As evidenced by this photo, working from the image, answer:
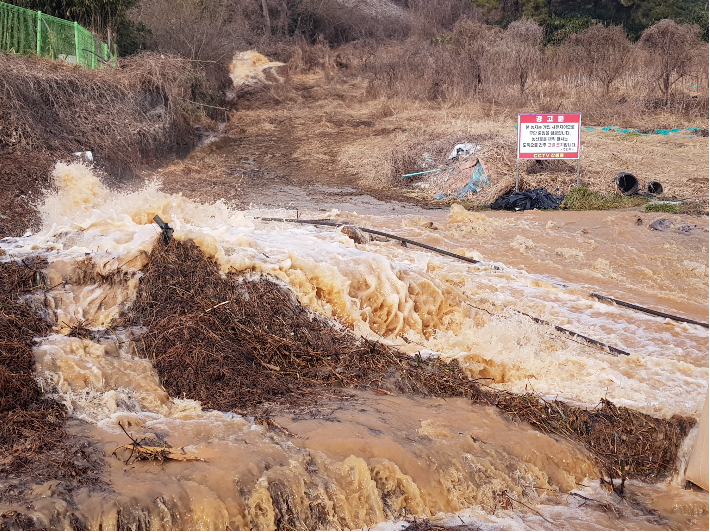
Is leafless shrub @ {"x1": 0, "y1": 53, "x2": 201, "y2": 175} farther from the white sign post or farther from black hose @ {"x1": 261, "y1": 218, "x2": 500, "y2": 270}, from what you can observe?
the white sign post

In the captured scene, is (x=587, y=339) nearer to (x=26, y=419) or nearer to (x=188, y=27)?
(x=26, y=419)

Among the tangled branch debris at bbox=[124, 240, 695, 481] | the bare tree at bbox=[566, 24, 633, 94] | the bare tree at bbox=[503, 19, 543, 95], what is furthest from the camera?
the bare tree at bbox=[503, 19, 543, 95]

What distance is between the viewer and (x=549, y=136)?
47.2 feet

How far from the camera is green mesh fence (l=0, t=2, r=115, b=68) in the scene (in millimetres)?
16234

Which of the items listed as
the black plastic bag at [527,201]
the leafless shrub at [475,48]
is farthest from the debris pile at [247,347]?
the leafless shrub at [475,48]

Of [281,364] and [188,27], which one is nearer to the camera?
[281,364]

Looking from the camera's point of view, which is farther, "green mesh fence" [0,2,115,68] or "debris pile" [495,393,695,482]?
"green mesh fence" [0,2,115,68]

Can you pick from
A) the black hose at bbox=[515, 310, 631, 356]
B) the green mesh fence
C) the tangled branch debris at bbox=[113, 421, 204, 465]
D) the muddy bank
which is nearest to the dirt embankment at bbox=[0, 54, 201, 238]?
the green mesh fence

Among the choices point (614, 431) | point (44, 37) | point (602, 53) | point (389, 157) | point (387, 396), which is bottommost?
point (614, 431)

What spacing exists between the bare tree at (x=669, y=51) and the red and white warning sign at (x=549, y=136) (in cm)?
923

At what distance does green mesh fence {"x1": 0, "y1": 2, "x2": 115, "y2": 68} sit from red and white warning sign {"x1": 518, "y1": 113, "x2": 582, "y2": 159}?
10.8 m

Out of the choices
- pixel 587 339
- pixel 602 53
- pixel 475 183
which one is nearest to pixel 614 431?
pixel 587 339

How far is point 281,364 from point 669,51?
20881 millimetres

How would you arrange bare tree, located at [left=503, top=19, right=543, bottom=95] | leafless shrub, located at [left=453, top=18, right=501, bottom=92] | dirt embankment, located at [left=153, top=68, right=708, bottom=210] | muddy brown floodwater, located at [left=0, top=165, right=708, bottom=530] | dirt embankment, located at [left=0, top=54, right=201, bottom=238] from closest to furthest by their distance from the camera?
1. muddy brown floodwater, located at [left=0, top=165, right=708, bottom=530]
2. dirt embankment, located at [left=0, top=54, right=201, bottom=238]
3. dirt embankment, located at [left=153, top=68, right=708, bottom=210]
4. bare tree, located at [left=503, top=19, right=543, bottom=95]
5. leafless shrub, located at [left=453, top=18, right=501, bottom=92]
